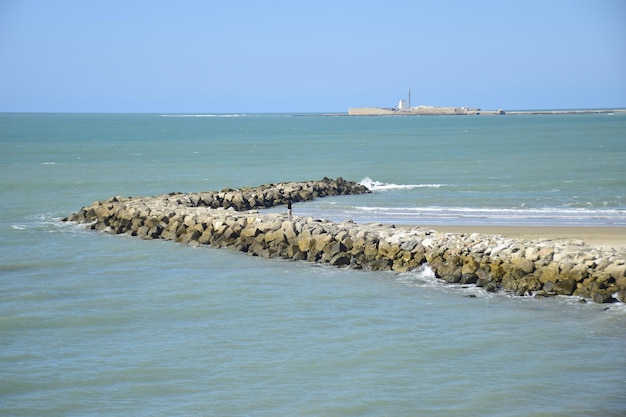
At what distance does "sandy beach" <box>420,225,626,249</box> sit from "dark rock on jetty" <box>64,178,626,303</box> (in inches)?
105

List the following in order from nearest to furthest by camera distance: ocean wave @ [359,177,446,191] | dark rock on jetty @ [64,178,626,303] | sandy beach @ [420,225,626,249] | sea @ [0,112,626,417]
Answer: sea @ [0,112,626,417], dark rock on jetty @ [64,178,626,303], sandy beach @ [420,225,626,249], ocean wave @ [359,177,446,191]

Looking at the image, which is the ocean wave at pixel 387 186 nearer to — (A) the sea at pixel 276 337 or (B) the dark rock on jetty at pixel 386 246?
(A) the sea at pixel 276 337

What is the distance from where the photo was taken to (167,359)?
11070mm

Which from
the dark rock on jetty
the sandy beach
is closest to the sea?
the dark rock on jetty

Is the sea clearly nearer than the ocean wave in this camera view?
Yes

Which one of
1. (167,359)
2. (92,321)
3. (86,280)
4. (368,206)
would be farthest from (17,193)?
(167,359)

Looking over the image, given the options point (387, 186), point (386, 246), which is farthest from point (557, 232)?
point (387, 186)

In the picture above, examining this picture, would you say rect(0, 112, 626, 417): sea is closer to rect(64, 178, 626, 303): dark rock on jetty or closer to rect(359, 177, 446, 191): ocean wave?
rect(64, 178, 626, 303): dark rock on jetty

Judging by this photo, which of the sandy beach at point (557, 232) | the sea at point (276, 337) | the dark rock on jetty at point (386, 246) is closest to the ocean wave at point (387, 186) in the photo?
the sea at point (276, 337)

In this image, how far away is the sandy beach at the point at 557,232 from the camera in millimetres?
18453

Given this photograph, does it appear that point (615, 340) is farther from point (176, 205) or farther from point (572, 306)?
point (176, 205)

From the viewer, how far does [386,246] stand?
54.8 ft

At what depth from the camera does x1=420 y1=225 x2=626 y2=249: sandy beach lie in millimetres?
18453

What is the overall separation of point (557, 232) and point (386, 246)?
5.10m
